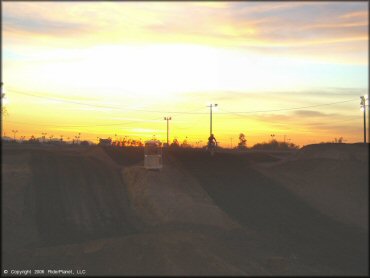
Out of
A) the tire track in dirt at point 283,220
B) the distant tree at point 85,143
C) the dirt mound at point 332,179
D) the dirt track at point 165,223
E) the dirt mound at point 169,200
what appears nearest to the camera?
the dirt track at point 165,223

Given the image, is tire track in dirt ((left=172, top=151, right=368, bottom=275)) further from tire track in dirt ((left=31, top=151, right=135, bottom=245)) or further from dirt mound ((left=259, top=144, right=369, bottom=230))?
tire track in dirt ((left=31, top=151, right=135, bottom=245))

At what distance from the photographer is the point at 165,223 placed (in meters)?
36.7

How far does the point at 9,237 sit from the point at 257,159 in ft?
155

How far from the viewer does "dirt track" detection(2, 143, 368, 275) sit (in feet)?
92.4

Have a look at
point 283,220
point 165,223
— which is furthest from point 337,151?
point 165,223

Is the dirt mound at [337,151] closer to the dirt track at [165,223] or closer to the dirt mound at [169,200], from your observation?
the dirt track at [165,223]

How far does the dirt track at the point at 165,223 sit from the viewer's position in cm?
2816

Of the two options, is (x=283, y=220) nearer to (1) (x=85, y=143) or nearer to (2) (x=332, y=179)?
(2) (x=332, y=179)

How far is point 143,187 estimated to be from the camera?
4422 cm

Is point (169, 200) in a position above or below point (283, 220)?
above

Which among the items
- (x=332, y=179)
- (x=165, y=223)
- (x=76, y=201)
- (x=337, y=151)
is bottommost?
(x=165, y=223)

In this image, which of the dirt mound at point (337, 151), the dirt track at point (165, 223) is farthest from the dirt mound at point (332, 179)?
the dirt track at point (165, 223)

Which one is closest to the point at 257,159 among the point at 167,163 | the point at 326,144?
the point at 326,144

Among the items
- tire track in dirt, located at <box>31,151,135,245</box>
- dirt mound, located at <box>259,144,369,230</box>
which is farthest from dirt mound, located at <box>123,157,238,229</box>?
dirt mound, located at <box>259,144,369,230</box>
